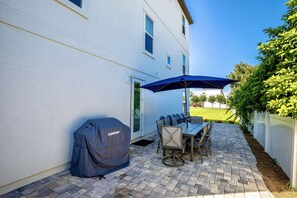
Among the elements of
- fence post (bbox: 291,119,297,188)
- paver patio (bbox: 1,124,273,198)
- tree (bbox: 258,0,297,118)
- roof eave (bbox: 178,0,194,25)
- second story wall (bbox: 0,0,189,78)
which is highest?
roof eave (bbox: 178,0,194,25)

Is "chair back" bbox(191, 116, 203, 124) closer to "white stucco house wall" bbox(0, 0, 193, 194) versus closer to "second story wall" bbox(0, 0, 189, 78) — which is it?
"white stucco house wall" bbox(0, 0, 193, 194)

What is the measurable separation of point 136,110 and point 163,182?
378 centimetres

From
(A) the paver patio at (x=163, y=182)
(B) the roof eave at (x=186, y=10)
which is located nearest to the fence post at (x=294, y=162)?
(A) the paver patio at (x=163, y=182)

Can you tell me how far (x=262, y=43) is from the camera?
390 cm

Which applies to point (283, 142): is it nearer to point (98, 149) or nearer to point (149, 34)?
point (98, 149)

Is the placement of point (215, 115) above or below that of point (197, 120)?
below

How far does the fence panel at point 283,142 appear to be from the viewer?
3295mm

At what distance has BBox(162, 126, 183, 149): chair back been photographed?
13.1 feet

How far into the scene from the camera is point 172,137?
13.4ft

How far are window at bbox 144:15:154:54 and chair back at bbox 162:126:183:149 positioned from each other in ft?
15.9

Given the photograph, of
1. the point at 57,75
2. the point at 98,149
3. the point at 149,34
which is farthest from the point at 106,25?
the point at 98,149

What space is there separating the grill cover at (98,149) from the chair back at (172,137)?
1117 mm

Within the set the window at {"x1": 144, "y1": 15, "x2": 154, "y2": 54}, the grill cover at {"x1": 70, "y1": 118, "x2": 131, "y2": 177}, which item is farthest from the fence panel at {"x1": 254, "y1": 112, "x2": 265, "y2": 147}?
the window at {"x1": 144, "y1": 15, "x2": 154, "y2": 54}

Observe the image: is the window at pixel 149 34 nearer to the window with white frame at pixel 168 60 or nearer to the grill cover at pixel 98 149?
the window with white frame at pixel 168 60
